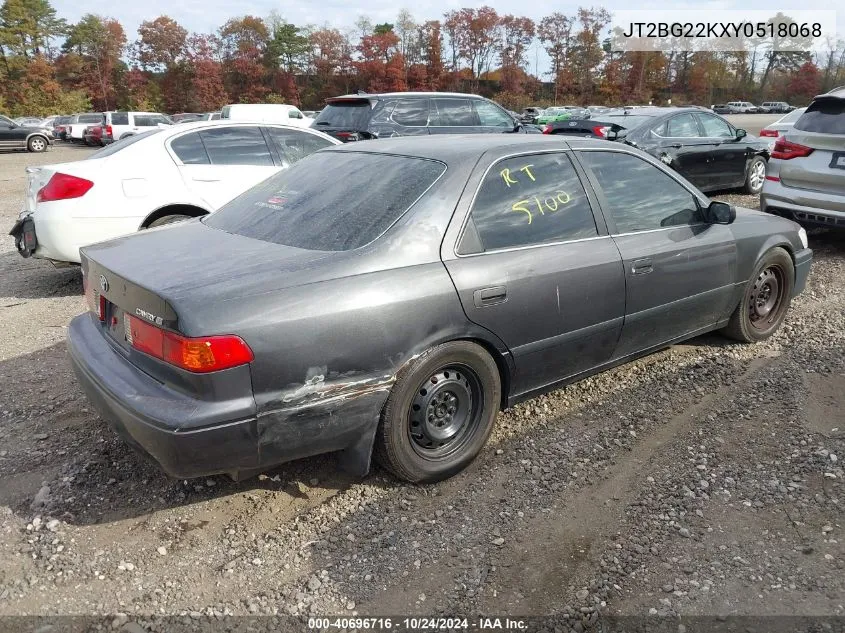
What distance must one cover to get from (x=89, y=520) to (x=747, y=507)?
9.58ft

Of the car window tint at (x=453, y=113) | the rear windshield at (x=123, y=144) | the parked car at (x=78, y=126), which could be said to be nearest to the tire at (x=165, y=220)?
the rear windshield at (x=123, y=144)

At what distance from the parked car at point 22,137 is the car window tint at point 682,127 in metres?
27.6

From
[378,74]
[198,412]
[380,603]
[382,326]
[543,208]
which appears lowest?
[380,603]

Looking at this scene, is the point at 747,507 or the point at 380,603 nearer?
the point at 380,603

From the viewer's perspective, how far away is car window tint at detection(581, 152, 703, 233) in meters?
3.80

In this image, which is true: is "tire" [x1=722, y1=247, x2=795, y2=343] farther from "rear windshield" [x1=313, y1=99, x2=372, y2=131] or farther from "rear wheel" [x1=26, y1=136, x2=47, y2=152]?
"rear wheel" [x1=26, y1=136, x2=47, y2=152]

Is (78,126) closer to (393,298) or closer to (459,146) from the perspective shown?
(459,146)

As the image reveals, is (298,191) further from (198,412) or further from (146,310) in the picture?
(198,412)

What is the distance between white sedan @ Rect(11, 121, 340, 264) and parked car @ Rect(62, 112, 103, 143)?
31.5 meters

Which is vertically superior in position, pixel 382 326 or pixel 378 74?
pixel 378 74

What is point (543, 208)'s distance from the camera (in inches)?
137

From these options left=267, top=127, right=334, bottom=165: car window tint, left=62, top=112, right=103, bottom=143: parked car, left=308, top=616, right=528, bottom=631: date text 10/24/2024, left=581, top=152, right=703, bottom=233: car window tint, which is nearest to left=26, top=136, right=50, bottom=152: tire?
left=62, top=112, right=103, bottom=143: parked car

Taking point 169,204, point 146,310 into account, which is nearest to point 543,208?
point 146,310

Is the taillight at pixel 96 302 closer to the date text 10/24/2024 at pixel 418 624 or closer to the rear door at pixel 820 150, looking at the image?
the date text 10/24/2024 at pixel 418 624
